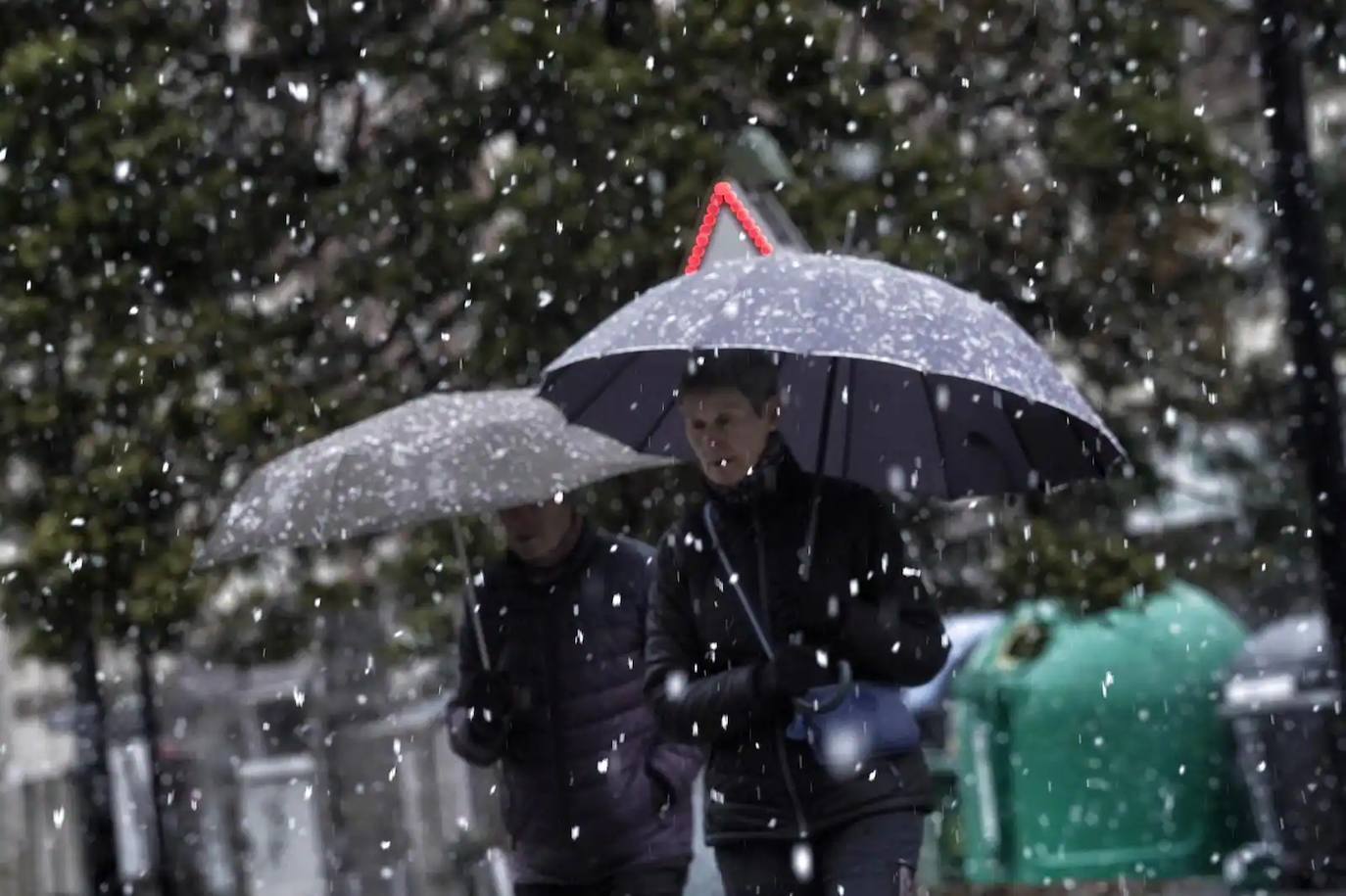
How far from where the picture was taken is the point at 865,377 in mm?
5980

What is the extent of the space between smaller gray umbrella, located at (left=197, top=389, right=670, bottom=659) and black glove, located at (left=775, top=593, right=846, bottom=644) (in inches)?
58.0

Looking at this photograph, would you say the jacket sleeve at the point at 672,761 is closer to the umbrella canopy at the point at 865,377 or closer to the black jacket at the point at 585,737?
the black jacket at the point at 585,737

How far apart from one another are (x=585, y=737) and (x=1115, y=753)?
8628 mm

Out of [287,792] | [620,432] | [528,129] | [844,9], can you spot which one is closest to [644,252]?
[528,129]

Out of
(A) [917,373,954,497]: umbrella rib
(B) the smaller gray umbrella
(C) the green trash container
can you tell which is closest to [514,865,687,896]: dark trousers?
(B) the smaller gray umbrella

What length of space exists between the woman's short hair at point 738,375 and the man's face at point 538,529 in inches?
49.0

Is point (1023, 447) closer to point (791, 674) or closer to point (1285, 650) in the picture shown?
point (791, 674)

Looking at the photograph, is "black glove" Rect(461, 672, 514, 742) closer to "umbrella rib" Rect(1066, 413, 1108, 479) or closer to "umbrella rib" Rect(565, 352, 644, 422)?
"umbrella rib" Rect(565, 352, 644, 422)

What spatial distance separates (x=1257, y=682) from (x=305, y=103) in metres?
5.78

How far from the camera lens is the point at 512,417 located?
278 inches

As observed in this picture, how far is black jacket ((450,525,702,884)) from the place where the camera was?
6.47 m

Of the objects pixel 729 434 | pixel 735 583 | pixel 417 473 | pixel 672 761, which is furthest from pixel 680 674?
pixel 417 473

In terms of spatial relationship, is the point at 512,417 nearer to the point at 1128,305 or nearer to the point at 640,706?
the point at 640,706

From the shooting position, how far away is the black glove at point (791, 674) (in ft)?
16.4
